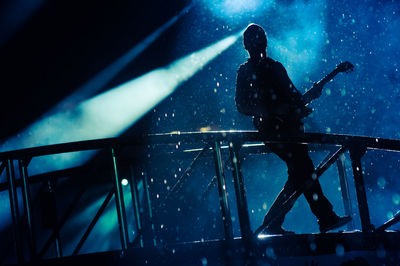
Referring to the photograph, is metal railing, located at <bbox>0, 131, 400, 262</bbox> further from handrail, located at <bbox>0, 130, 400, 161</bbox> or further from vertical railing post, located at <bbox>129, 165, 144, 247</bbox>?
vertical railing post, located at <bbox>129, 165, 144, 247</bbox>

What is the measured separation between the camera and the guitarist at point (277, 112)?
2.43m

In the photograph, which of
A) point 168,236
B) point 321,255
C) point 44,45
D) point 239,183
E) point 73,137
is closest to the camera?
point 239,183

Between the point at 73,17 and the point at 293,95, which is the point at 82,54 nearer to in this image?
the point at 73,17

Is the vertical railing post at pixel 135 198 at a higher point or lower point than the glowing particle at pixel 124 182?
lower

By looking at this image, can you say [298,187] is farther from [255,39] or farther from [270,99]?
[255,39]

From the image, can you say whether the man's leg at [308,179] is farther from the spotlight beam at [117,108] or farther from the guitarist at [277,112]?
the spotlight beam at [117,108]

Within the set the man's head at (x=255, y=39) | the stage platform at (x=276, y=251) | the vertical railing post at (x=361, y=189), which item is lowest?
the stage platform at (x=276, y=251)

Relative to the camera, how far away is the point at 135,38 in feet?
17.6

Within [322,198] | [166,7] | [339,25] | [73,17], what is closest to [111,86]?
[73,17]

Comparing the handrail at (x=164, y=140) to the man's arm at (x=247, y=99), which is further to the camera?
the man's arm at (x=247, y=99)

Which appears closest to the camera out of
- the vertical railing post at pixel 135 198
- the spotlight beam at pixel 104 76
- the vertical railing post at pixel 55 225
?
the vertical railing post at pixel 55 225

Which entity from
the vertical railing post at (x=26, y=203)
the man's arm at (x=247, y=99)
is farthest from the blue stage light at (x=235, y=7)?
the vertical railing post at (x=26, y=203)

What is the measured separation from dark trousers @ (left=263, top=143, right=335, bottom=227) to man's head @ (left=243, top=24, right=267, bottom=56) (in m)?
0.66

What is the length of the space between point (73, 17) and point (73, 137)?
161 centimetres
